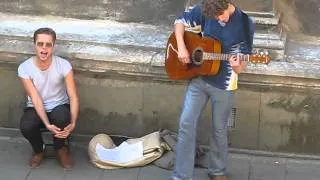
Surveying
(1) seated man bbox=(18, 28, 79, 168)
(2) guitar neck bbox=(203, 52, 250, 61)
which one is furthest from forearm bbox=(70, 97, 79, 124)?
(2) guitar neck bbox=(203, 52, 250, 61)

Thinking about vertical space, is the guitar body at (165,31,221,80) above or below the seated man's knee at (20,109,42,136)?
above

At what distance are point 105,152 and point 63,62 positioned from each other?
0.79 metres

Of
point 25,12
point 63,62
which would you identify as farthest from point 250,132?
point 25,12

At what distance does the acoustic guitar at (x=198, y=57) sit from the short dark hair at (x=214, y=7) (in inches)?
7.5

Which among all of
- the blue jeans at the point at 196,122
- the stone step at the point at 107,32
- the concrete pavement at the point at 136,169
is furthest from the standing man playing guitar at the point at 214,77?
the stone step at the point at 107,32

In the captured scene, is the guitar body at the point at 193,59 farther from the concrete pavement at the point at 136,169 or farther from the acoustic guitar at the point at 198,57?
the concrete pavement at the point at 136,169

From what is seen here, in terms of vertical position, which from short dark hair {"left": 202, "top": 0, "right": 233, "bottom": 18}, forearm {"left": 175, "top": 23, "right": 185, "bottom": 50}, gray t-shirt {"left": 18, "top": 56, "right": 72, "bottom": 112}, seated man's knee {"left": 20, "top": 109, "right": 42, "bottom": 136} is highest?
short dark hair {"left": 202, "top": 0, "right": 233, "bottom": 18}

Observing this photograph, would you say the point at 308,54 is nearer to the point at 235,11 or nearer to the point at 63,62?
the point at 235,11

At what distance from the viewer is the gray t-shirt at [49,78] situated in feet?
19.2

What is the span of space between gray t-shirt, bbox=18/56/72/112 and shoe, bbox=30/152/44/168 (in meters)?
0.38

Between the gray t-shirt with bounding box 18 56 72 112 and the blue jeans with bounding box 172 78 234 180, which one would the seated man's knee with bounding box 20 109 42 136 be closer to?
the gray t-shirt with bounding box 18 56 72 112

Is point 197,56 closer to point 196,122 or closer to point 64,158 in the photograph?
point 196,122

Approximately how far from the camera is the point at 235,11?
17.2 feet

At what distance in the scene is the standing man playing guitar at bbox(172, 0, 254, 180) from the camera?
5.20m
